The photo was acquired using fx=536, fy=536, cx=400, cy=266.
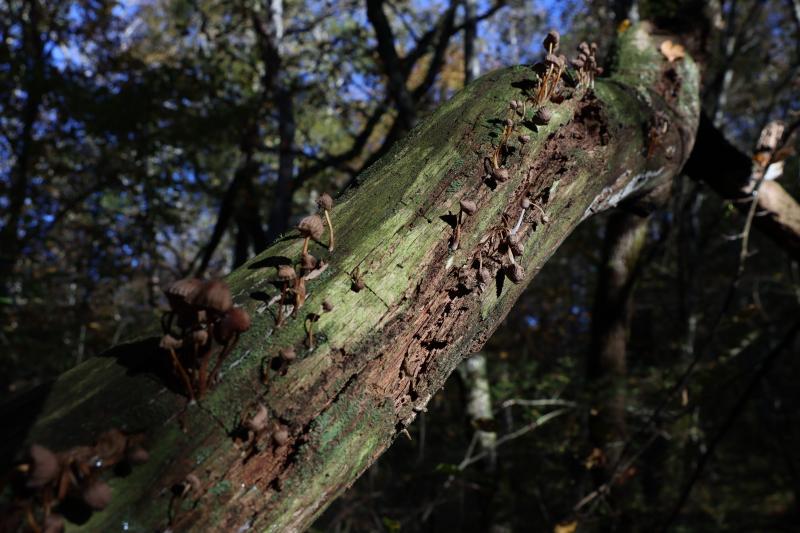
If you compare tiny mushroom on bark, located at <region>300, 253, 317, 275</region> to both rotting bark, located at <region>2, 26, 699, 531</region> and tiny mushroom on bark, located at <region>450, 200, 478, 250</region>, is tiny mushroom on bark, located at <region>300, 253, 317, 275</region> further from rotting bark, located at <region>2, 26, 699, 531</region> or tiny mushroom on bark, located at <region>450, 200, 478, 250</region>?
tiny mushroom on bark, located at <region>450, 200, 478, 250</region>

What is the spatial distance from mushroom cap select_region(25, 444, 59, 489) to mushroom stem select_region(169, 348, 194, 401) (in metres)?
0.20

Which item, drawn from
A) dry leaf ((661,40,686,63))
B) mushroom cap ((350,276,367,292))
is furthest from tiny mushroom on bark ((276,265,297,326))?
dry leaf ((661,40,686,63))

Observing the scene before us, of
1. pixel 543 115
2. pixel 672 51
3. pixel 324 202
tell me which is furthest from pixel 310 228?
pixel 672 51

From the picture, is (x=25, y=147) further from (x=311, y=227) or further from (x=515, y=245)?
(x=515, y=245)

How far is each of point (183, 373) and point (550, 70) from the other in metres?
1.20

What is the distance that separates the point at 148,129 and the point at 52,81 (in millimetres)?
1410

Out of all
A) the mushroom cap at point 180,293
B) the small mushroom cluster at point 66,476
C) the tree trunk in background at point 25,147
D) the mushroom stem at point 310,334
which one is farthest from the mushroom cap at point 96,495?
the tree trunk in background at point 25,147

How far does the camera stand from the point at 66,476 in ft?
2.37

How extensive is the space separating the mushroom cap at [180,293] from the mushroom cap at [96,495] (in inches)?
10.7

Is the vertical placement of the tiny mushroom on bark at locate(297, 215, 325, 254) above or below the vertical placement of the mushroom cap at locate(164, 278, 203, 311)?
below

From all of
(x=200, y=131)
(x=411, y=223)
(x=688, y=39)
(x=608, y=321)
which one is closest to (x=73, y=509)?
(x=411, y=223)

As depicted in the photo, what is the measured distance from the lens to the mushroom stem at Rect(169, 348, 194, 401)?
836 mm

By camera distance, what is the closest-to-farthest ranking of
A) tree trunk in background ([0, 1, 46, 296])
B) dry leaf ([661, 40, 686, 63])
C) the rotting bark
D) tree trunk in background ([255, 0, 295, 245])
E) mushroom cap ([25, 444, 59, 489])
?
1. mushroom cap ([25, 444, 59, 489])
2. the rotting bark
3. dry leaf ([661, 40, 686, 63])
4. tree trunk in background ([255, 0, 295, 245])
5. tree trunk in background ([0, 1, 46, 296])

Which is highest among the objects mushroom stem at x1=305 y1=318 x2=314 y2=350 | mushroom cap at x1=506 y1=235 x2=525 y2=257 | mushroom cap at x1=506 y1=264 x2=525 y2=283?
mushroom stem at x1=305 y1=318 x2=314 y2=350
